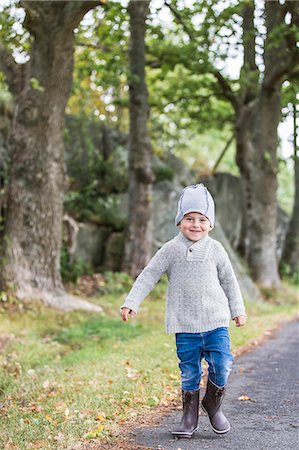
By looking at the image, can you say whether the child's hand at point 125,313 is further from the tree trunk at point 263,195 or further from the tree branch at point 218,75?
the tree trunk at point 263,195

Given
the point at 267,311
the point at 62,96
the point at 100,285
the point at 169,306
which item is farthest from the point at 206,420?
the point at 267,311

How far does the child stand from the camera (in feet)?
Result: 16.6

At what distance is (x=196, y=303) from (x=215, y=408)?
852 millimetres

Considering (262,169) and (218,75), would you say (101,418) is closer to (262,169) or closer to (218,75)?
(262,169)

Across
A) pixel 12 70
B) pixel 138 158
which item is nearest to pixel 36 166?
pixel 12 70

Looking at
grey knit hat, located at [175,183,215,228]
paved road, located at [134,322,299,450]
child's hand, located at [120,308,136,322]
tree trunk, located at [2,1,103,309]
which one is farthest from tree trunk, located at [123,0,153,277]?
child's hand, located at [120,308,136,322]

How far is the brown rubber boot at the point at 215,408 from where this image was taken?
4.98 meters

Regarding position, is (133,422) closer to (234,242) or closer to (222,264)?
(222,264)

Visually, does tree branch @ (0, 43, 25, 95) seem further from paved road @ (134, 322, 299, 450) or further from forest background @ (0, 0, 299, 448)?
paved road @ (134, 322, 299, 450)

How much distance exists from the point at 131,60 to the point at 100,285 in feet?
17.6

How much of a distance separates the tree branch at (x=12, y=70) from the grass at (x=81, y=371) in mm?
4111

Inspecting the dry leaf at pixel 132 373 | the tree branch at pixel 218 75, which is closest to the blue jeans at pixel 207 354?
the dry leaf at pixel 132 373

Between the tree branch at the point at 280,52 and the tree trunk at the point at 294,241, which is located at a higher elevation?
the tree branch at the point at 280,52

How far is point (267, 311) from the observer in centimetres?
1535
